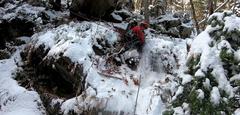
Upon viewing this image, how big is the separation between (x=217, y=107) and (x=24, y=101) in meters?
5.46

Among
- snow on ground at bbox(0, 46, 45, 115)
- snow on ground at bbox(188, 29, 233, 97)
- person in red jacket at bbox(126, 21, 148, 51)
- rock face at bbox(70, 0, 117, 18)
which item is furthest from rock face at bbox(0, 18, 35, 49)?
snow on ground at bbox(188, 29, 233, 97)

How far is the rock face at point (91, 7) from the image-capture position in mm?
12160

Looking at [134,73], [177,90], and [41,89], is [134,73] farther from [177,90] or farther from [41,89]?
[177,90]

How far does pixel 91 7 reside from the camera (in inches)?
482

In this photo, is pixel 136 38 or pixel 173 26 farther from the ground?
pixel 136 38

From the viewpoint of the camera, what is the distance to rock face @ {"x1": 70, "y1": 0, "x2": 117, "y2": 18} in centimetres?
1216

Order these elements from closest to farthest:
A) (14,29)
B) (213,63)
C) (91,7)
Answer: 1. (213,63)
2. (91,7)
3. (14,29)

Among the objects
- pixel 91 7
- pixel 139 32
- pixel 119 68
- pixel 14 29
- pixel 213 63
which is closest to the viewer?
pixel 213 63

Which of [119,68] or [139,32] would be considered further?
[139,32]

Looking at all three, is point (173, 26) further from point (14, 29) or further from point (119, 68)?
point (14, 29)

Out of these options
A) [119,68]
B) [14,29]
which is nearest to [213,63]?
[119,68]

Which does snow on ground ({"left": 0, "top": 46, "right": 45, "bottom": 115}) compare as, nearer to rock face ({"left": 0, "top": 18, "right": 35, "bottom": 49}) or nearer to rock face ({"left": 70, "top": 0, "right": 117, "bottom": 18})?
rock face ({"left": 0, "top": 18, "right": 35, "bottom": 49})

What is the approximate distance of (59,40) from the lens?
33.5 ft

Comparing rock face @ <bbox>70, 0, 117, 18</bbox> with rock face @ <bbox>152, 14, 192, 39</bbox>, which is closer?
rock face @ <bbox>70, 0, 117, 18</bbox>
